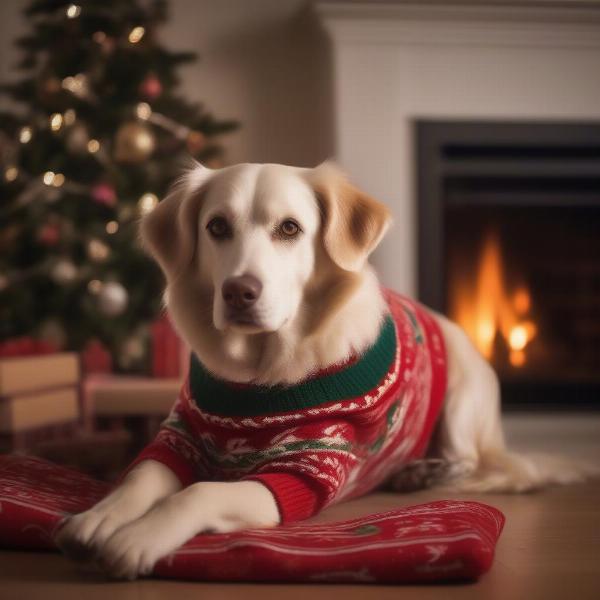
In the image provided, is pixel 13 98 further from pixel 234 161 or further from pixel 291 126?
pixel 291 126

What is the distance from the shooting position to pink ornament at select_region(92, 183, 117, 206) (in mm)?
3414

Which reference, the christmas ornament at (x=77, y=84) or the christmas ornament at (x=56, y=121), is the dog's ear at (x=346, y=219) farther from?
the christmas ornament at (x=77, y=84)

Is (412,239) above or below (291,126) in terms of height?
below

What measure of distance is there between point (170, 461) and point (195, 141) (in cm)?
217

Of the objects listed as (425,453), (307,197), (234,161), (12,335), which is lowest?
(425,453)

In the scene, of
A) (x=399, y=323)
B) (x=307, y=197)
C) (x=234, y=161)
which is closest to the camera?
(x=307, y=197)

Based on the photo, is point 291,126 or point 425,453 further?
point 291,126

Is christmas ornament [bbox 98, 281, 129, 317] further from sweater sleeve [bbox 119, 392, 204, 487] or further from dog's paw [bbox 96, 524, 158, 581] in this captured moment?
dog's paw [bbox 96, 524, 158, 581]

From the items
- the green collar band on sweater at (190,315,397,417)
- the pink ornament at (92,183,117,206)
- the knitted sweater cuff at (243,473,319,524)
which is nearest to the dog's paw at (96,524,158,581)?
the knitted sweater cuff at (243,473,319,524)

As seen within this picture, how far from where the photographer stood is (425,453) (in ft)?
6.77

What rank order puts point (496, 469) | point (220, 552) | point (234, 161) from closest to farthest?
point (220, 552) → point (496, 469) → point (234, 161)

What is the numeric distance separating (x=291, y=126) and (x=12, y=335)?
170 cm

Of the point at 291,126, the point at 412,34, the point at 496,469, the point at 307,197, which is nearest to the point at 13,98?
the point at 291,126

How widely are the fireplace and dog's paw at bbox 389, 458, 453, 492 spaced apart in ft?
5.53
